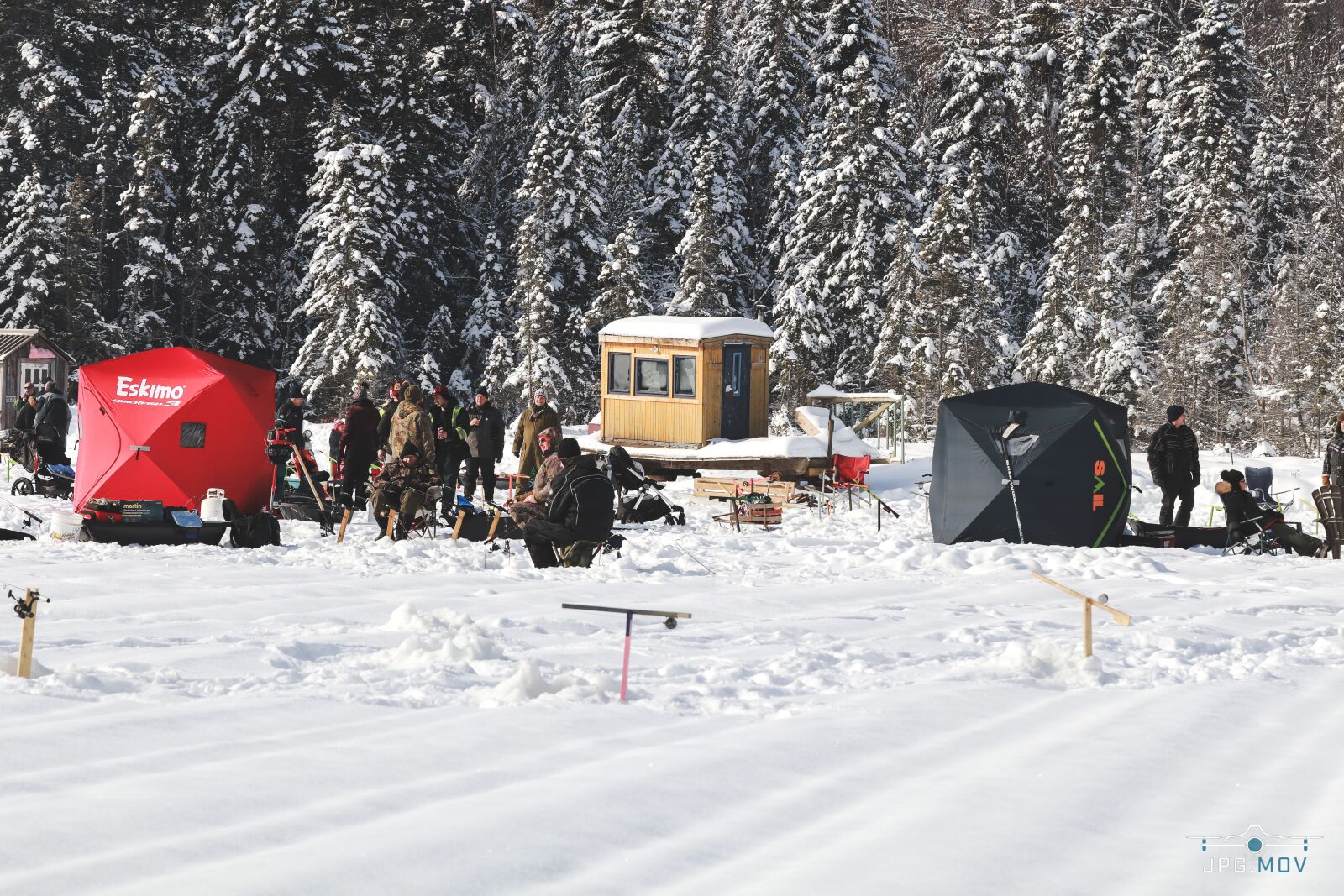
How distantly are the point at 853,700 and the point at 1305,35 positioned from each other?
50.6 meters

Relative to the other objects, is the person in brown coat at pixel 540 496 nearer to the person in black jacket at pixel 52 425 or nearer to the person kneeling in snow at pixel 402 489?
the person kneeling in snow at pixel 402 489

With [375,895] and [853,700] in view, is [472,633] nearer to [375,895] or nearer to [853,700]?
[853,700]

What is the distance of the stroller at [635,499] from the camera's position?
49.9ft

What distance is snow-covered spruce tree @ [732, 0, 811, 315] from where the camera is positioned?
42.8 m

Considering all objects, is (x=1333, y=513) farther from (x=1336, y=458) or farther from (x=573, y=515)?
(x=573, y=515)

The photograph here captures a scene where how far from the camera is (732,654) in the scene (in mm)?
7258

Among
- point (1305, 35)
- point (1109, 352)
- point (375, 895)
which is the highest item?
point (1305, 35)

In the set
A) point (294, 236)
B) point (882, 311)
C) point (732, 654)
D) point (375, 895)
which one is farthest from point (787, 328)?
point (375, 895)

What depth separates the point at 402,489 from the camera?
12039 millimetres

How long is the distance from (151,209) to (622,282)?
13221mm

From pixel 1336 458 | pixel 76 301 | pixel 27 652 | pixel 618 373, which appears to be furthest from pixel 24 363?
pixel 27 652

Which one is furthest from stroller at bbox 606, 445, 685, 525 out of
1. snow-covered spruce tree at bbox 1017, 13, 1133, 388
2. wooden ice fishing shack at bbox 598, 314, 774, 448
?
snow-covered spruce tree at bbox 1017, 13, 1133, 388

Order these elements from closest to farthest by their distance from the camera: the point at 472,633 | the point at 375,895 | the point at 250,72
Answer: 1. the point at 375,895
2. the point at 472,633
3. the point at 250,72

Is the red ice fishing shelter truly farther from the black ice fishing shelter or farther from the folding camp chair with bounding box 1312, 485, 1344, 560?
the folding camp chair with bounding box 1312, 485, 1344, 560
